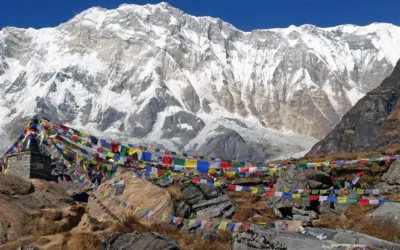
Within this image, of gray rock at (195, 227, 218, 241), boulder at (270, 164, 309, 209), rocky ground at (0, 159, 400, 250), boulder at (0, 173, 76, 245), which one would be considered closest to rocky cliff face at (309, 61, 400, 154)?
boulder at (270, 164, 309, 209)

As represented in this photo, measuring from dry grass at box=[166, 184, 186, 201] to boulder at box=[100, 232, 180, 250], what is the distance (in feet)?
15.7

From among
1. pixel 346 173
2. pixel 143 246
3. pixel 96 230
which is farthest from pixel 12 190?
pixel 346 173

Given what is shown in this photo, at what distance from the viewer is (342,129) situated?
170 m

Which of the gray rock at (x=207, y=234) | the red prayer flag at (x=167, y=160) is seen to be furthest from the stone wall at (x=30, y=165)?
the gray rock at (x=207, y=234)

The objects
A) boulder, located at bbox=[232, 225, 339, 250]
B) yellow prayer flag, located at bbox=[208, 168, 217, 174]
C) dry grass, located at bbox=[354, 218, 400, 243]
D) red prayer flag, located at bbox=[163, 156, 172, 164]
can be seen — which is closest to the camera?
boulder, located at bbox=[232, 225, 339, 250]

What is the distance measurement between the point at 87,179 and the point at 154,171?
20.9 feet

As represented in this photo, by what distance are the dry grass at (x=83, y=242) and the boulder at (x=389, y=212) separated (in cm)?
686

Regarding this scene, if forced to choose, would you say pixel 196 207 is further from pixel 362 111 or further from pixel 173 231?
pixel 362 111

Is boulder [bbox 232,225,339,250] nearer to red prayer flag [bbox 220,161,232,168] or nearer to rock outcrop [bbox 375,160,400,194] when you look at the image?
red prayer flag [bbox 220,161,232,168]

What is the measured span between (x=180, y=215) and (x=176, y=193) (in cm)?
113

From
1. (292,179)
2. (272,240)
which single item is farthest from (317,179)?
(272,240)

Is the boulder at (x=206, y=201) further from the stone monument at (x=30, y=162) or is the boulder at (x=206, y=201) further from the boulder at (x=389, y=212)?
the stone monument at (x=30, y=162)

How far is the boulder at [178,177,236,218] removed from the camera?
1591 centimetres

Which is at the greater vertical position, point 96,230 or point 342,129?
point 342,129
